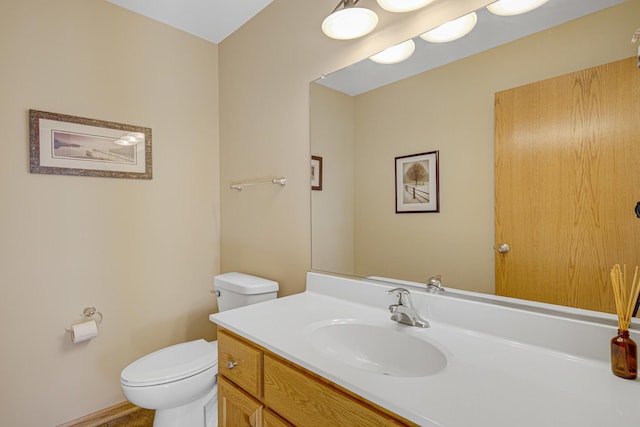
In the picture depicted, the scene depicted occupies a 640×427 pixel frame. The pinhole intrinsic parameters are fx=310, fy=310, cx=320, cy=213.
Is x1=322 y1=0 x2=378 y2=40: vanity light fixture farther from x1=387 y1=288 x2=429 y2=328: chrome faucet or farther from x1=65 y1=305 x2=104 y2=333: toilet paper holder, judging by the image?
x1=65 y1=305 x2=104 y2=333: toilet paper holder

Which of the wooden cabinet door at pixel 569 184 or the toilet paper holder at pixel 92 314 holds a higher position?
the wooden cabinet door at pixel 569 184

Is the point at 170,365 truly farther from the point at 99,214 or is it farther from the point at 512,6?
the point at 512,6

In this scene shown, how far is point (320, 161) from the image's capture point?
1565 millimetres

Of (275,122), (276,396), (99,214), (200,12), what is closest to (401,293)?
(276,396)

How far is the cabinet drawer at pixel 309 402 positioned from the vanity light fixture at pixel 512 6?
47.1 inches

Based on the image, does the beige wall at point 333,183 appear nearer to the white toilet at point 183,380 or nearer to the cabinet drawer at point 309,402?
the white toilet at point 183,380

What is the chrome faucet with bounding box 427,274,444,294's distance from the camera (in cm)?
113

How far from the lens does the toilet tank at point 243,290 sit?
5.47 ft

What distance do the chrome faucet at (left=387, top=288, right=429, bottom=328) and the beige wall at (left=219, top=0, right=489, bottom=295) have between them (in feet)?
2.03

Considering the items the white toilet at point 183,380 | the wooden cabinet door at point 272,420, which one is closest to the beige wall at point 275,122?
the white toilet at point 183,380

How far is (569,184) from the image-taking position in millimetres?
871

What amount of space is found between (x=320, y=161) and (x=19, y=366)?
1848 mm

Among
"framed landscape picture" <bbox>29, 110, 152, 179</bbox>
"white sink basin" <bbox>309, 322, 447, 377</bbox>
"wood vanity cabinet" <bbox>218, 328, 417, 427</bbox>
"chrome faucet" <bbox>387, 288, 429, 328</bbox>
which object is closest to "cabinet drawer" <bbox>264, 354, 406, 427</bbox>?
"wood vanity cabinet" <bbox>218, 328, 417, 427</bbox>

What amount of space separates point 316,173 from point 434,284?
30.5 inches
